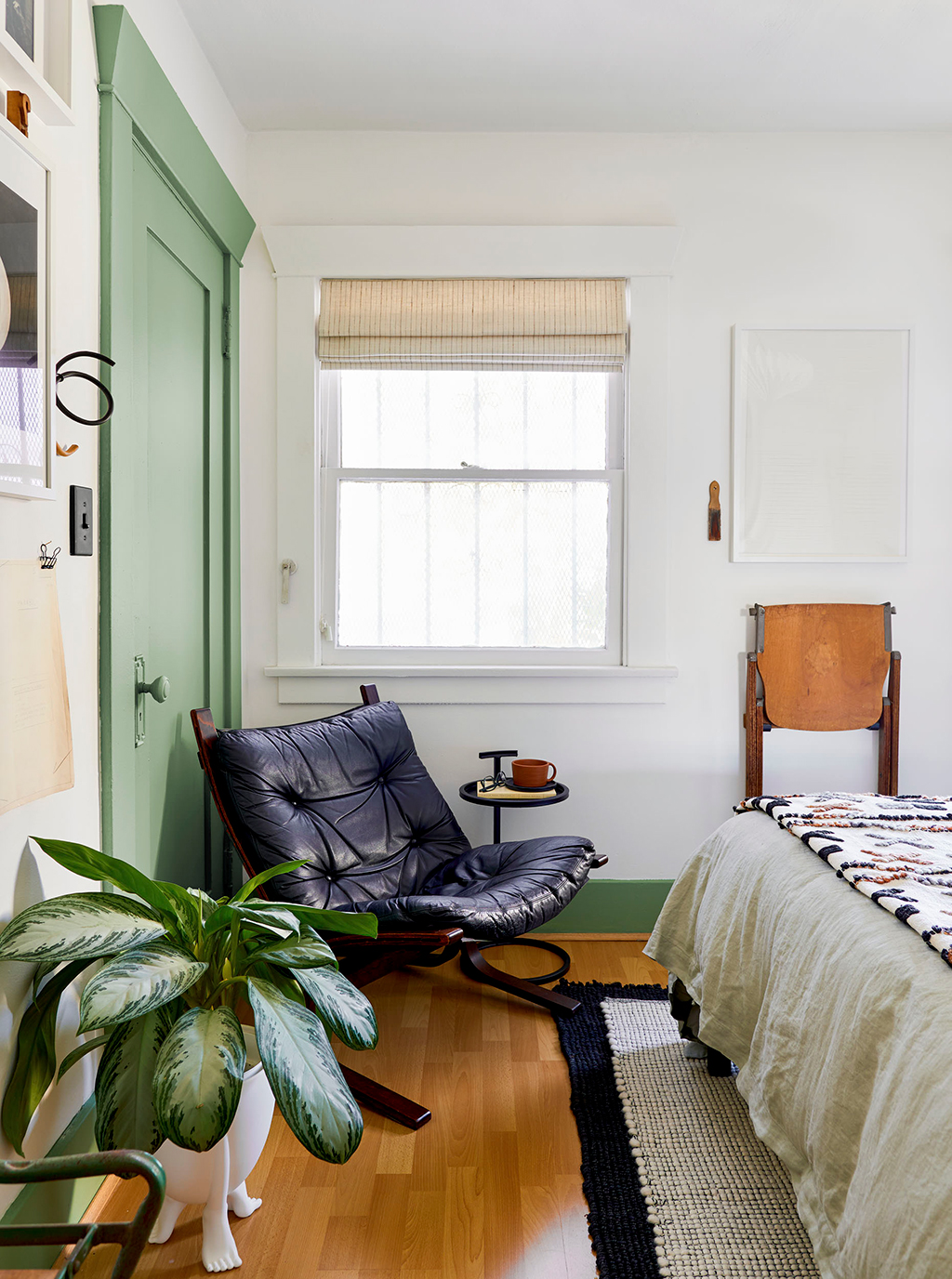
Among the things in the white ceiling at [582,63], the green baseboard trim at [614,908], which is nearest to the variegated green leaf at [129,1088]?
the green baseboard trim at [614,908]

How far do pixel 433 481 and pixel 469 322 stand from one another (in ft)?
1.71

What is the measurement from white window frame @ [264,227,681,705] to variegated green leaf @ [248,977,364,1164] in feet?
5.28

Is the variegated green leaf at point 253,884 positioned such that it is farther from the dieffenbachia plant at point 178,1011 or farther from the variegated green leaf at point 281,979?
the variegated green leaf at point 281,979

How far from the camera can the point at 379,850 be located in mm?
2436

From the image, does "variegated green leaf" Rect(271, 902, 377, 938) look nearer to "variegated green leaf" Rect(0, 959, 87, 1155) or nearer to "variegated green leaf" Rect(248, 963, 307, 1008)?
"variegated green leaf" Rect(248, 963, 307, 1008)

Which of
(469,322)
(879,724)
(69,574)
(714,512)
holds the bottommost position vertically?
(879,724)

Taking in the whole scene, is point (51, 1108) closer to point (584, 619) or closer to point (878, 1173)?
point (878, 1173)

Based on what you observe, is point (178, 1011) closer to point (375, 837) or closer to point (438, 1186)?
point (438, 1186)

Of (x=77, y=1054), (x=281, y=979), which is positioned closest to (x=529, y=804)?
(x=281, y=979)

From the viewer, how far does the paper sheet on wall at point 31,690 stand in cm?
134

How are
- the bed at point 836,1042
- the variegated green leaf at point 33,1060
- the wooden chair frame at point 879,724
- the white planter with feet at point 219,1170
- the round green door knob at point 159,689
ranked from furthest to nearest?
the wooden chair frame at point 879,724 → the round green door knob at point 159,689 → the white planter with feet at point 219,1170 → the variegated green leaf at point 33,1060 → the bed at point 836,1042

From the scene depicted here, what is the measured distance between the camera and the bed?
1067 mm

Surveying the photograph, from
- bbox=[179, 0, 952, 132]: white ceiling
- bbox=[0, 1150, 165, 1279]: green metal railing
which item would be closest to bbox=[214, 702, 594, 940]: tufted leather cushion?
bbox=[0, 1150, 165, 1279]: green metal railing

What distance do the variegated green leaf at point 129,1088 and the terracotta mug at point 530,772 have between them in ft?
4.72
